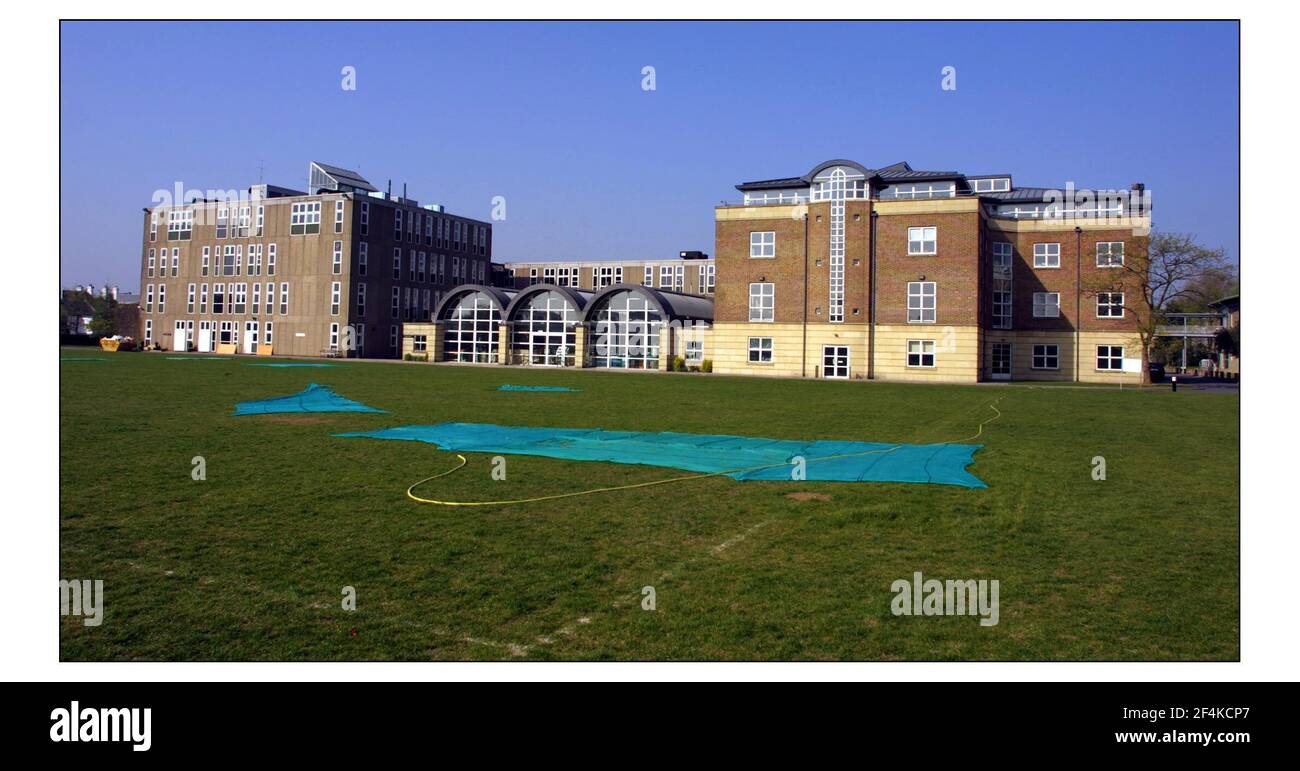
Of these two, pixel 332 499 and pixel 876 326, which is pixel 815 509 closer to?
pixel 332 499

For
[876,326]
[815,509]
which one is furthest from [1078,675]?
[876,326]

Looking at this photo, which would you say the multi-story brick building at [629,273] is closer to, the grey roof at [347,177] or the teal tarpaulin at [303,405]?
the grey roof at [347,177]

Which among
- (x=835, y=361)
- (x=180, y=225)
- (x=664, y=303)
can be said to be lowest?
(x=835, y=361)

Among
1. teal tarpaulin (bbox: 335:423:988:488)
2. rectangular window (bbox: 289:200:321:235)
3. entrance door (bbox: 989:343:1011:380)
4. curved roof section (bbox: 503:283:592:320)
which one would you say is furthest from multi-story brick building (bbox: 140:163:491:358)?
teal tarpaulin (bbox: 335:423:988:488)

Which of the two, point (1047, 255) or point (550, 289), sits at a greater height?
point (1047, 255)

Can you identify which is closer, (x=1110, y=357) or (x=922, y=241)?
(x=922, y=241)

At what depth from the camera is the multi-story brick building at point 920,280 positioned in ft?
199

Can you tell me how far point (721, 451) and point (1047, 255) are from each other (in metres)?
57.7

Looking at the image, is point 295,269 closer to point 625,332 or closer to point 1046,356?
point 625,332

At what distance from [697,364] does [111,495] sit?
5941 cm

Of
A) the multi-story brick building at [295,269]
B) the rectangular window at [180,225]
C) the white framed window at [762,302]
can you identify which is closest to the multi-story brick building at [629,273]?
the multi-story brick building at [295,269]

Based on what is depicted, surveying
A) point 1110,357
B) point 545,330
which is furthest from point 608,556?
point 545,330

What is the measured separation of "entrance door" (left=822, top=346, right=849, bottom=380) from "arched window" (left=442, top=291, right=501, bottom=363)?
31417 millimetres

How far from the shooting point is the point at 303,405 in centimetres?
2669
